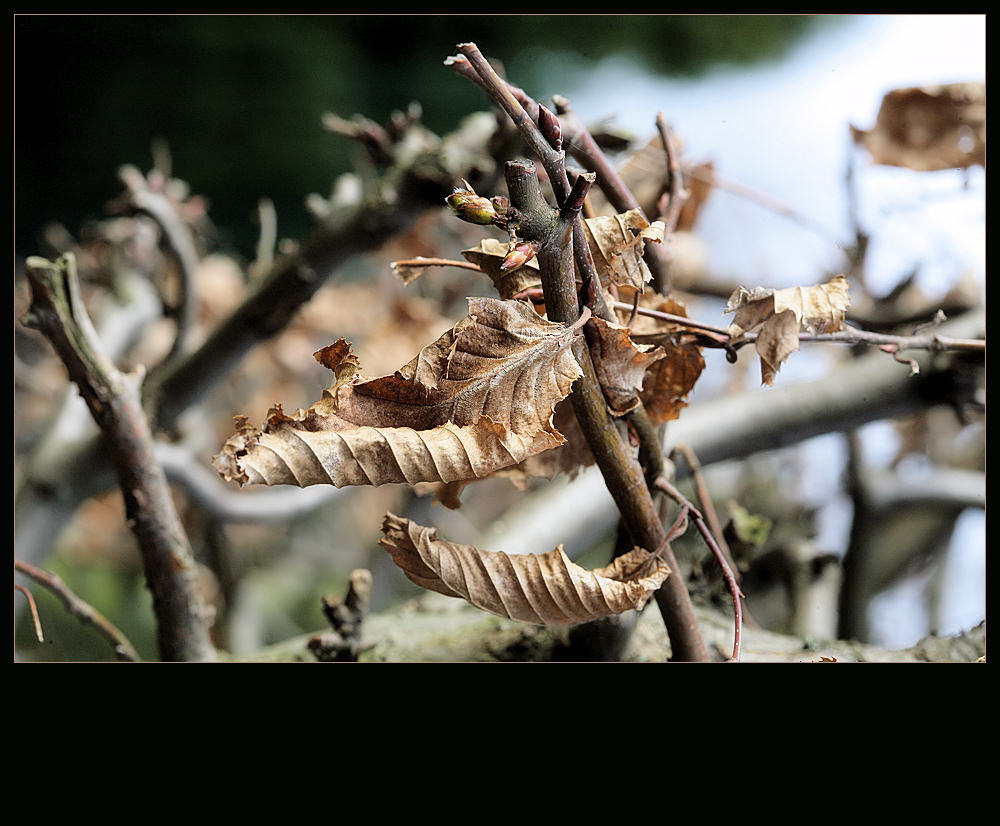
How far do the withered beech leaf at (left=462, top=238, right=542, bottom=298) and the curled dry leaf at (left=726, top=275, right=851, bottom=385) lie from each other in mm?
70

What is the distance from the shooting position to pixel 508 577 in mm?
268

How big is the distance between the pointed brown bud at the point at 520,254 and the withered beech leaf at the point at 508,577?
0.09 m

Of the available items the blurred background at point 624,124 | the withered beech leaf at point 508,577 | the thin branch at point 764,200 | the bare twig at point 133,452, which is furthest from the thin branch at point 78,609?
the thin branch at point 764,200

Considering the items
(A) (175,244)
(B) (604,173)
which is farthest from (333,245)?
(B) (604,173)

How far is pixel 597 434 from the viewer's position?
27cm

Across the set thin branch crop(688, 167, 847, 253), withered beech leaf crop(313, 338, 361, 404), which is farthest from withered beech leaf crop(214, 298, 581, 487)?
thin branch crop(688, 167, 847, 253)

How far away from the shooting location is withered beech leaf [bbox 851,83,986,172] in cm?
44

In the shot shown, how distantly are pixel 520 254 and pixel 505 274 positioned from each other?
0.14 ft

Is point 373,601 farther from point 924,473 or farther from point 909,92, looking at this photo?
point 909,92

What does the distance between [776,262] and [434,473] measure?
0.42 meters

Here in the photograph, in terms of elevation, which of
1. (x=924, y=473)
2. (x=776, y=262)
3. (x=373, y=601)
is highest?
(x=776, y=262)
